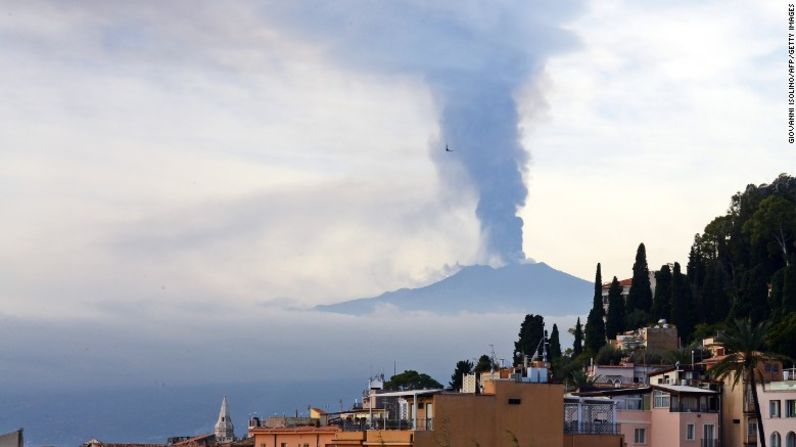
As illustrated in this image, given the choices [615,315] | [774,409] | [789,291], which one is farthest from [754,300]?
[774,409]

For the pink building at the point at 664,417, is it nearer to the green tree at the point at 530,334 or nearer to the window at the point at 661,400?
the window at the point at 661,400

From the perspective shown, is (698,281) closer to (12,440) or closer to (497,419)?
(497,419)

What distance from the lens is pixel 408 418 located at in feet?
167

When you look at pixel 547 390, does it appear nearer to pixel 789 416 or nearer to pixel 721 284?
pixel 789 416

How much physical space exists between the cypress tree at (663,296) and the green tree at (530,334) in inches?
337

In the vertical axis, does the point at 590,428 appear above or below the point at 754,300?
below

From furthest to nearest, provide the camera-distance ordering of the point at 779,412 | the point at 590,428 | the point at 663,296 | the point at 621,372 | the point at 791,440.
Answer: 1. the point at 663,296
2. the point at 621,372
3. the point at 779,412
4. the point at 791,440
5. the point at 590,428

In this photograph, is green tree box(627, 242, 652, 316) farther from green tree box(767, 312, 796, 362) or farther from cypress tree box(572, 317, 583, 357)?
green tree box(767, 312, 796, 362)

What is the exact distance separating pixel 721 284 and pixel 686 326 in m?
6.17

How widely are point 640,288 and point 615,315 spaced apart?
5.42 metres

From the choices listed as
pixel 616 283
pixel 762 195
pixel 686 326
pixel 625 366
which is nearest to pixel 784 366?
pixel 625 366

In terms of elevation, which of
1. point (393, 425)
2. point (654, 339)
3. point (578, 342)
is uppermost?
point (578, 342)

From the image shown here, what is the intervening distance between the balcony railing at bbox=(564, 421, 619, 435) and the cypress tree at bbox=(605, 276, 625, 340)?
6862cm

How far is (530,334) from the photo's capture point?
118 metres
